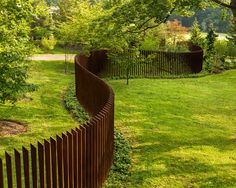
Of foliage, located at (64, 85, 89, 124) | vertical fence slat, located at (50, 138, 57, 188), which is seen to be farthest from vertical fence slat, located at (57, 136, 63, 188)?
foliage, located at (64, 85, 89, 124)

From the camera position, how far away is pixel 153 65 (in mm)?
24703

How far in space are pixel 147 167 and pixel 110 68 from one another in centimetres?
1492

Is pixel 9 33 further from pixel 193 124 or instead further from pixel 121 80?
pixel 121 80

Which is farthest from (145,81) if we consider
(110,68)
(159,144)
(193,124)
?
(159,144)

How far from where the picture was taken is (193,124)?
12969 millimetres

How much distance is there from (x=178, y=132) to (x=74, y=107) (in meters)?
4.72

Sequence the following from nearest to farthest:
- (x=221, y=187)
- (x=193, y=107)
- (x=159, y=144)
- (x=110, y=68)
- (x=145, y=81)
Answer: (x=221, y=187) → (x=159, y=144) → (x=193, y=107) → (x=145, y=81) → (x=110, y=68)

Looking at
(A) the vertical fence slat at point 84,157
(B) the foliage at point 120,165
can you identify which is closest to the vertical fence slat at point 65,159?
(A) the vertical fence slat at point 84,157

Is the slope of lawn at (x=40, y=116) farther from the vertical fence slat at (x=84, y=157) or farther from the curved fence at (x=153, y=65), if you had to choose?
the curved fence at (x=153, y=65)

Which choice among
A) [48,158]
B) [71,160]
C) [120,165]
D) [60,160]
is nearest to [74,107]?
[120,165]

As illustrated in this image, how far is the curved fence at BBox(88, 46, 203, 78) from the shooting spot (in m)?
23.0

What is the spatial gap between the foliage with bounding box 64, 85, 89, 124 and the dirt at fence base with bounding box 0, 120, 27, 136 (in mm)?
2122

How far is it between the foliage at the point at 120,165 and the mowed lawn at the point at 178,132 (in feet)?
0.55

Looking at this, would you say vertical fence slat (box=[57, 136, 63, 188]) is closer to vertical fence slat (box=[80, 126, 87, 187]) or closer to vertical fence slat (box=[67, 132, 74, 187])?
vertical fence slat (box=[67, 132, 74, 187])
